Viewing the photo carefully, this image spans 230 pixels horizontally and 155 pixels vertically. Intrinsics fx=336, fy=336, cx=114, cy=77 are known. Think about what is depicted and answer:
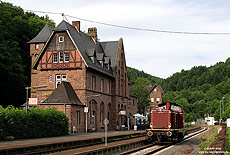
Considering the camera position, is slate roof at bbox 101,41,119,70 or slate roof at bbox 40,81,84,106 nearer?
slate roof at bbox 40,81,84,106

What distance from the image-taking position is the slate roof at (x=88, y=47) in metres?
47.1

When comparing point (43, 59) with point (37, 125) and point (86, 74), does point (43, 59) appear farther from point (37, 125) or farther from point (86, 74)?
point (37, 125)

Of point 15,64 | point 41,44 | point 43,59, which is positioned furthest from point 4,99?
point 43,59

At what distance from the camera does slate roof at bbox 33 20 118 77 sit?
47.1 meters

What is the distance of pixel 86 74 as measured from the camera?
4578cm

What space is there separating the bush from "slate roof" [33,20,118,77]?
1152cm

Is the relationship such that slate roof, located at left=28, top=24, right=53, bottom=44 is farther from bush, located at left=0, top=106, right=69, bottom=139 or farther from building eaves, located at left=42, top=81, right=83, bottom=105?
bush, located at left=0, top=106, right=69, bottom=139

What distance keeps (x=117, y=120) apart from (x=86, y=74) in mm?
14162

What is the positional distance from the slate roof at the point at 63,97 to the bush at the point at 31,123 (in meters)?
3.73

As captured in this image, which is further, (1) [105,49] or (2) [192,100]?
(2) [192,100]

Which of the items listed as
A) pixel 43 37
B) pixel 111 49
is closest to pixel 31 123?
pixel 43 37

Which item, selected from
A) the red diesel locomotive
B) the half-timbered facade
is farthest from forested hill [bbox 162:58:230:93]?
the red diesel locomotive

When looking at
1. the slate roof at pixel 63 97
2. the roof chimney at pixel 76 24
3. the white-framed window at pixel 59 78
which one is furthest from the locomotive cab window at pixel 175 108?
the roof chimney at pixel 76 24

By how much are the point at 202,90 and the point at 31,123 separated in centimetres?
14791
